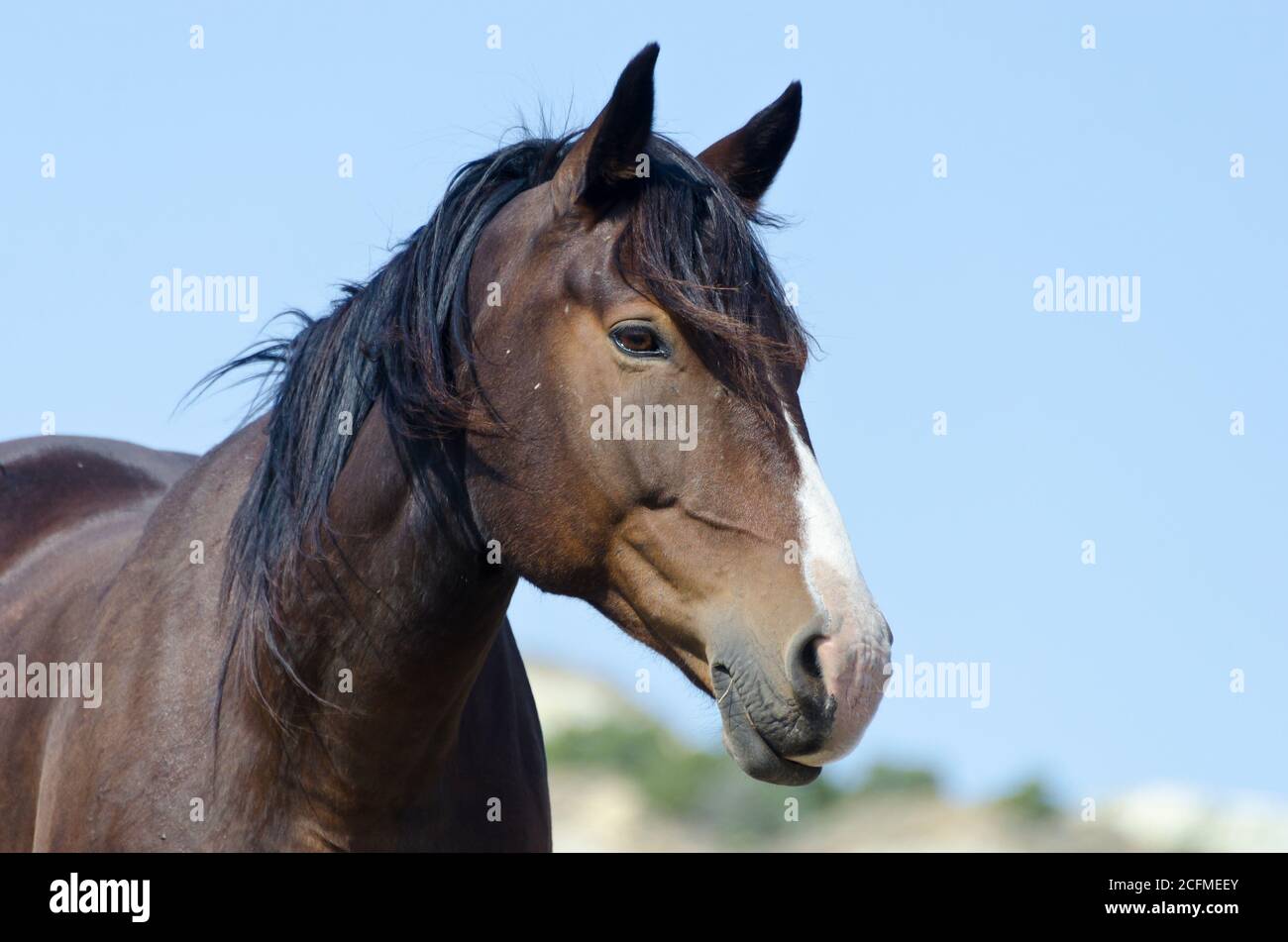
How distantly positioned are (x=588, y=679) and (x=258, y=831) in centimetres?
3853

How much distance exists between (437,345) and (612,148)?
0.69 meters

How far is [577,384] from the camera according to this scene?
3654mm

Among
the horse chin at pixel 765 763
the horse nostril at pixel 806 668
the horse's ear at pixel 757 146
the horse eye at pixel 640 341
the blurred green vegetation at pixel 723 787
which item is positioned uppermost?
the horse's ear at pixel 757 146

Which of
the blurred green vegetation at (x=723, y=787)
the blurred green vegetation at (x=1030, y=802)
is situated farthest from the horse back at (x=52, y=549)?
the blurred green vegetation at (x=723, y=787)

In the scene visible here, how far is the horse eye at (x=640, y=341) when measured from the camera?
142 inches

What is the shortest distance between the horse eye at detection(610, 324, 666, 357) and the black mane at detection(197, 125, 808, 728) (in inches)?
3.1

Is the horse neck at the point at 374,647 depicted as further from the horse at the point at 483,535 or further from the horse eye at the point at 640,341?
the horse eye at the point at 640,341

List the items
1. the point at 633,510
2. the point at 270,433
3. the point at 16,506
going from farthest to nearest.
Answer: the point at 16,506
the point at 270,433
the point at 633,510

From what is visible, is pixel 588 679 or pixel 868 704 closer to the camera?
pixel 868 704

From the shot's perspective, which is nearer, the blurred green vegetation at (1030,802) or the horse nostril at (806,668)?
the horse nostril at (806,668)

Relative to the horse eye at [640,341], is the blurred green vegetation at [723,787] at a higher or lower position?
lower
